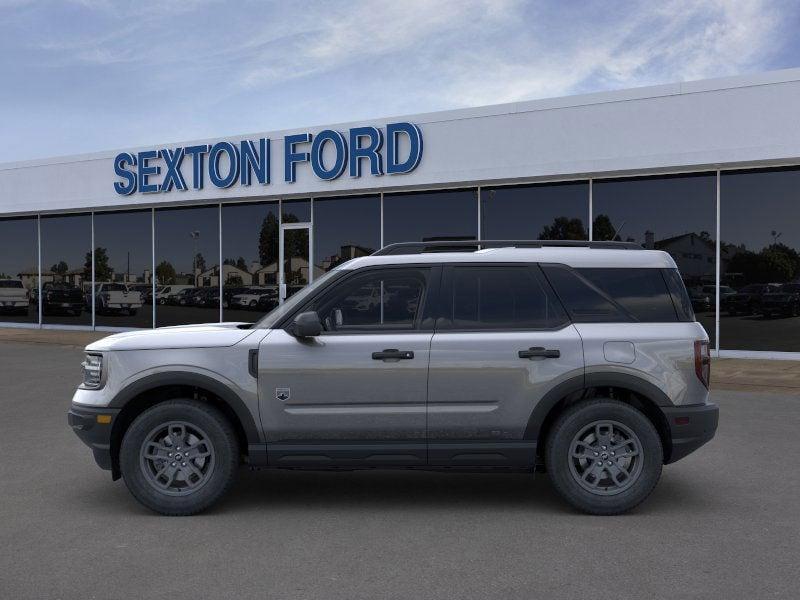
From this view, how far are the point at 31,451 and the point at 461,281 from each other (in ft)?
14.0

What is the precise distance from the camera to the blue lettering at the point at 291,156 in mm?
18609

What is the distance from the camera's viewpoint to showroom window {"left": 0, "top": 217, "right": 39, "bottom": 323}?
24.9 meters

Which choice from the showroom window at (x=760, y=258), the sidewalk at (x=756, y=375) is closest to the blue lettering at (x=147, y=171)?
the sidewalk at (x=756, y=375)

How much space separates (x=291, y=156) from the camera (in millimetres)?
18766

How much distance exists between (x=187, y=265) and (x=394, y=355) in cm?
1706

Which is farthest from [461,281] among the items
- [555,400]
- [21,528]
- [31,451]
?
[31,451]

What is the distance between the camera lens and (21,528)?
16.6ft

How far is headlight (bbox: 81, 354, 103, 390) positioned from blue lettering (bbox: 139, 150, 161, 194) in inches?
638

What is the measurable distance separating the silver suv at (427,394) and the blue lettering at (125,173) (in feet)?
55.8

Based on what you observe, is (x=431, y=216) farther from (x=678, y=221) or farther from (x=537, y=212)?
(x=678, y=221)

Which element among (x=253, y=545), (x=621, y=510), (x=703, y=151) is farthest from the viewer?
(x=703, y=151)

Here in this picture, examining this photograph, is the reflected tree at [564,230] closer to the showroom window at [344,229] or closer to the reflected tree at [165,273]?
the showroom window at [344,229]

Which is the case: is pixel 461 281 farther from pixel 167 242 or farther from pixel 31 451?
pixel 167 242

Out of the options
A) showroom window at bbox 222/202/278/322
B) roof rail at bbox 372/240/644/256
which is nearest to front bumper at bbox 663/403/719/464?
roof rail at bbox 372/240/644/256
